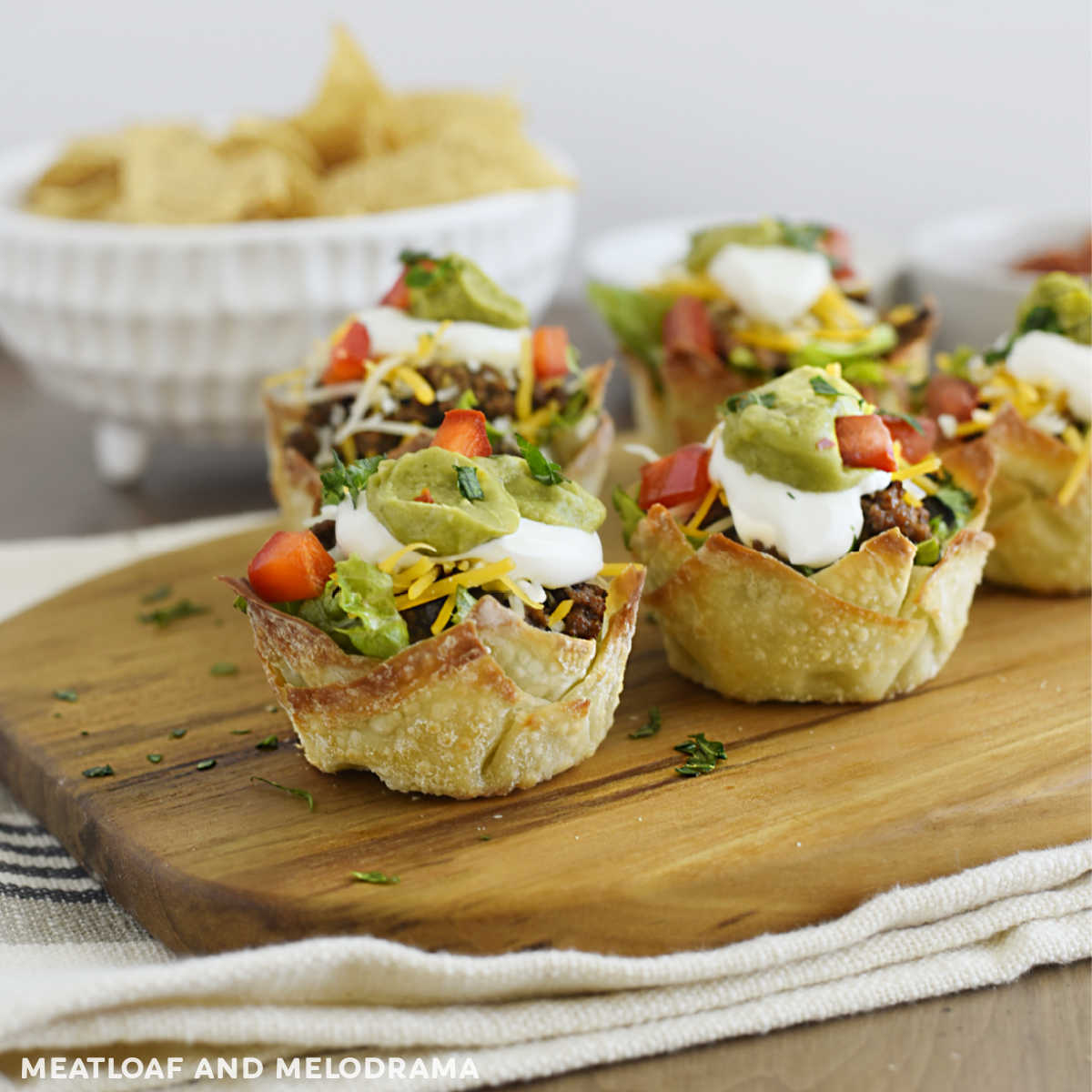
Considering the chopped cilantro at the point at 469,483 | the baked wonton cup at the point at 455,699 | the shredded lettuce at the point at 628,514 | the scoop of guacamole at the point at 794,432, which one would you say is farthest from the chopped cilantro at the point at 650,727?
the chopped cilantro at the point at 469,483

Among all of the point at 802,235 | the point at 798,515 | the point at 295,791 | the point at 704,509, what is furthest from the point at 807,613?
the point at 802,235

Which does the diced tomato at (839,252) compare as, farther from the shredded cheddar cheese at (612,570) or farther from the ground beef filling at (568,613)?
the ground beef filling at (568,613)

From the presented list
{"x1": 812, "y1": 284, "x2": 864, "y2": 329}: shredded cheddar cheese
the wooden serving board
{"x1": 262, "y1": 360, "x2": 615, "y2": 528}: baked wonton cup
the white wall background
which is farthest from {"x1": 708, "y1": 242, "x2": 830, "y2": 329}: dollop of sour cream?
the white wall background

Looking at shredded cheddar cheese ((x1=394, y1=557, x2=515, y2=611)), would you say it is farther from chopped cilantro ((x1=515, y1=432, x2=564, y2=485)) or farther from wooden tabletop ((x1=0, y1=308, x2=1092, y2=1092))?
wooden tabletop ((x1=0, y1=308, x2=1092, y2=1092))

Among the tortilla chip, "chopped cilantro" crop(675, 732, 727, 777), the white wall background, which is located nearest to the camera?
"chopped cilantro" crop(675, 732, 727, 777)

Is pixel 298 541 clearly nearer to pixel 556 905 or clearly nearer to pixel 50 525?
pixel 556 905

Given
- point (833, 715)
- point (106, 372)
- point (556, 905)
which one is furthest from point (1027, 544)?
point (106, 372)

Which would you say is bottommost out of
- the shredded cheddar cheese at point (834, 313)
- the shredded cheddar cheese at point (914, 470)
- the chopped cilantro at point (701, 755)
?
the chopped cilantro at point (701, 755)
